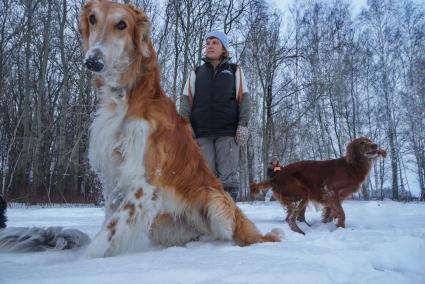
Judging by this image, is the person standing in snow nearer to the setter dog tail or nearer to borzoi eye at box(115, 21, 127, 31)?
the setter dog tail

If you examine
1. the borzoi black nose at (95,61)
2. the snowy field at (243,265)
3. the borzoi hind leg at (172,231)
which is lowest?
the snowy field at (243,265)

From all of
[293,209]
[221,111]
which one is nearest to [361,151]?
[293,209]

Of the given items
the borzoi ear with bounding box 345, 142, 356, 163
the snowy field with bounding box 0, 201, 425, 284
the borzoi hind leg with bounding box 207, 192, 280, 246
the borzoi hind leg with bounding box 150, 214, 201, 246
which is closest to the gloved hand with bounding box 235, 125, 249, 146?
the borzoi hind leg with bounding box 207, 192, 280, 246

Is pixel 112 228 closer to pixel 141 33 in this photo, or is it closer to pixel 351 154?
pixel 141 33

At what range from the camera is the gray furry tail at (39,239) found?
9.07ft

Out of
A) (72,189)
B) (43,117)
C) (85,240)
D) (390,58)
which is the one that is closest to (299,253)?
(85,240)

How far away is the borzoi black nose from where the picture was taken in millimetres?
2584

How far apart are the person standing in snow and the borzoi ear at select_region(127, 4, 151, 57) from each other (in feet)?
5.23

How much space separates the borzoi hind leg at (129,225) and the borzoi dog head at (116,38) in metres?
0.92

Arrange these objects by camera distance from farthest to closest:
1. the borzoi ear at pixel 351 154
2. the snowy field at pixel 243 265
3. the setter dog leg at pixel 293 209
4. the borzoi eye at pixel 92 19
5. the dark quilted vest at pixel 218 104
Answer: the borzoi ear at pixel 351 154, the setter dog leg at pixel 293 209, the dark quilted vest at pixel 218 104, the borzoi eye at pixel 92 19, the snowy field at pixel 243 265

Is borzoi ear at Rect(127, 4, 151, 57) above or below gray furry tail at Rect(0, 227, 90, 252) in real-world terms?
above

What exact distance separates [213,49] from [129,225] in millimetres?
2683

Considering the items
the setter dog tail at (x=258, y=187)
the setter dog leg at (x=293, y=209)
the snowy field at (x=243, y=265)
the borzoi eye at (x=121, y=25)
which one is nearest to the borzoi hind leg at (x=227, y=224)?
the snowy field at (x=243, y=265)

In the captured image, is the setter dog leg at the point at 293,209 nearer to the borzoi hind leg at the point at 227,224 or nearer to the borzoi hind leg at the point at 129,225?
the borzoi hind leg at the point at 227,224
